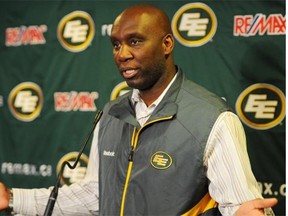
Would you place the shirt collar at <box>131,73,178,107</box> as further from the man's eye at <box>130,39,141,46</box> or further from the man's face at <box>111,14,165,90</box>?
the man's eye at <box>130,39,141,46</box>

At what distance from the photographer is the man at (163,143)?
1.40 meters

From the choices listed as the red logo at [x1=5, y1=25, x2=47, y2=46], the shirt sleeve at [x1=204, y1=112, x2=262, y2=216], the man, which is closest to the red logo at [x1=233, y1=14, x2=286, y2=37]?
the man

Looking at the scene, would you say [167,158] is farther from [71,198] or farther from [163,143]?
[71,198]

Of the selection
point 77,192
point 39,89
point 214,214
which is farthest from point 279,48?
point 39,89

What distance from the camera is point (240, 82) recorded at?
6.56ft

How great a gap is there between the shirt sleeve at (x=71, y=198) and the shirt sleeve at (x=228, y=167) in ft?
1.48

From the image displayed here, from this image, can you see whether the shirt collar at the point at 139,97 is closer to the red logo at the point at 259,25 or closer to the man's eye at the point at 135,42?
the man's eye at the point at 135,42

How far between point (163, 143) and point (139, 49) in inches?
11.4

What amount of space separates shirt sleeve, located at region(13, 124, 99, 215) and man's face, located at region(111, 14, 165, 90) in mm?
316

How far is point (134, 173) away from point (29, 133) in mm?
1114

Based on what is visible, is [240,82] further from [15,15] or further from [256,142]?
[15,15]

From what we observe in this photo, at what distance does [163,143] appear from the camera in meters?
1.48

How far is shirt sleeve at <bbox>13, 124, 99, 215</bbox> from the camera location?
165 centimetres

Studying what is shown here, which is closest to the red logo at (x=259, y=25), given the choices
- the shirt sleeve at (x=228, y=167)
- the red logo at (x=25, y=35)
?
the shirt sleeve at (x=228, y=167)
